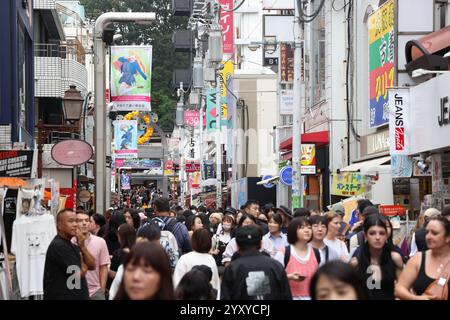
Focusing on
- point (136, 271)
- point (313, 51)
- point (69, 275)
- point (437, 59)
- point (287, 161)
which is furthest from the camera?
point (287, 161)

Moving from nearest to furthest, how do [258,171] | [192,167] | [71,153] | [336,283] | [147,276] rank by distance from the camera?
1. [336,283]
2. [147,276]
3. [71,153]
4. [258,171]
5. [192,167]

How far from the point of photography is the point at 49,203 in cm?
1748

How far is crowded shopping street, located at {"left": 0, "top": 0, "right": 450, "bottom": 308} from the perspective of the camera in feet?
29.3

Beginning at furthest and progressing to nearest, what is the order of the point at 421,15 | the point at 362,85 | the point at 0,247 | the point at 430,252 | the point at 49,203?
1. the point at 362,85
2. the point at 421,15
3. the point at 49,203
4. the point at 0,247
5. the point at 430,252

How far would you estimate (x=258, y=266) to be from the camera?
351 inches

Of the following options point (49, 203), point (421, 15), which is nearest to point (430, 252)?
point (49, 203)

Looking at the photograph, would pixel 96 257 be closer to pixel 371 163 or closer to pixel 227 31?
pixel 371 163

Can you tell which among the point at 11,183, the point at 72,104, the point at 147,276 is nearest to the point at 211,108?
the point at 72,104

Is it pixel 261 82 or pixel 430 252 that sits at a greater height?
pixel 261 82

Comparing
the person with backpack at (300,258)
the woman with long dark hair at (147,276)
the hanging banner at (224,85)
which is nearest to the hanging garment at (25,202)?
the person with backpack at (300,258)

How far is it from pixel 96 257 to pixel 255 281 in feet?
13.4

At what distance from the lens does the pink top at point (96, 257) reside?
12.4 metres

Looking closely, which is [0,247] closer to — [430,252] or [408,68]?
[430,252]
